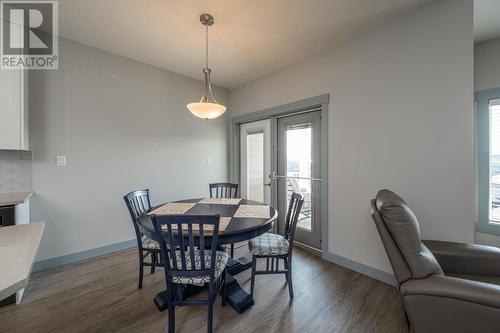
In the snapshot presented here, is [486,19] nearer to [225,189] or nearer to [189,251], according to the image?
[225,189]

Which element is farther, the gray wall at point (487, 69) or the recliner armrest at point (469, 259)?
the gray wall at point (487, 69)

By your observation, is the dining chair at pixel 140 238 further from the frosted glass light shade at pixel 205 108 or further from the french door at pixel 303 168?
the french door at pixel 303 168

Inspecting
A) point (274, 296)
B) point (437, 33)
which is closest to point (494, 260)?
point (274, 296)

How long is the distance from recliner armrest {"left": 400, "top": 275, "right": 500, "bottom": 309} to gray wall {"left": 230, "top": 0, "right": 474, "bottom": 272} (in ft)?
3.05

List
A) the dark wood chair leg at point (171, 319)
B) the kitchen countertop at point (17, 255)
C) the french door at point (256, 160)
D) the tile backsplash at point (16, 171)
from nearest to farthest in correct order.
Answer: the kitchen countertop at point (17, 255) → the dark wood chair leg at point (171, 319) → the tile backsplash at point (16, 171) → the french door at point (256, 160)

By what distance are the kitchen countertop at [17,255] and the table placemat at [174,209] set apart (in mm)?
879

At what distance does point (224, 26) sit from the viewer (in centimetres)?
228

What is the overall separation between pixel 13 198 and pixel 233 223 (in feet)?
7.15

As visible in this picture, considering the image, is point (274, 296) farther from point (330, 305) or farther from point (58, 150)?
point (58, 150)

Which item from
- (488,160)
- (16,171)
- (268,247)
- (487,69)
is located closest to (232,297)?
(268,247)

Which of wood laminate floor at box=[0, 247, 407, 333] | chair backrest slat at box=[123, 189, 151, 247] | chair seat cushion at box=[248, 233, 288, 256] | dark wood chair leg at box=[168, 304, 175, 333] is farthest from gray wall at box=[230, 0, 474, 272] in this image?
chair backrest slat at box=[123, 189, 151, 247]

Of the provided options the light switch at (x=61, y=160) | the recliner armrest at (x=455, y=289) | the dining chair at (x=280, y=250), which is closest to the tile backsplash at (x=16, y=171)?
the light switch at (x=61, y=160)

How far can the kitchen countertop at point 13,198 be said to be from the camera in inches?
72.7

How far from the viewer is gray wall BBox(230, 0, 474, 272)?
5.96 ft
